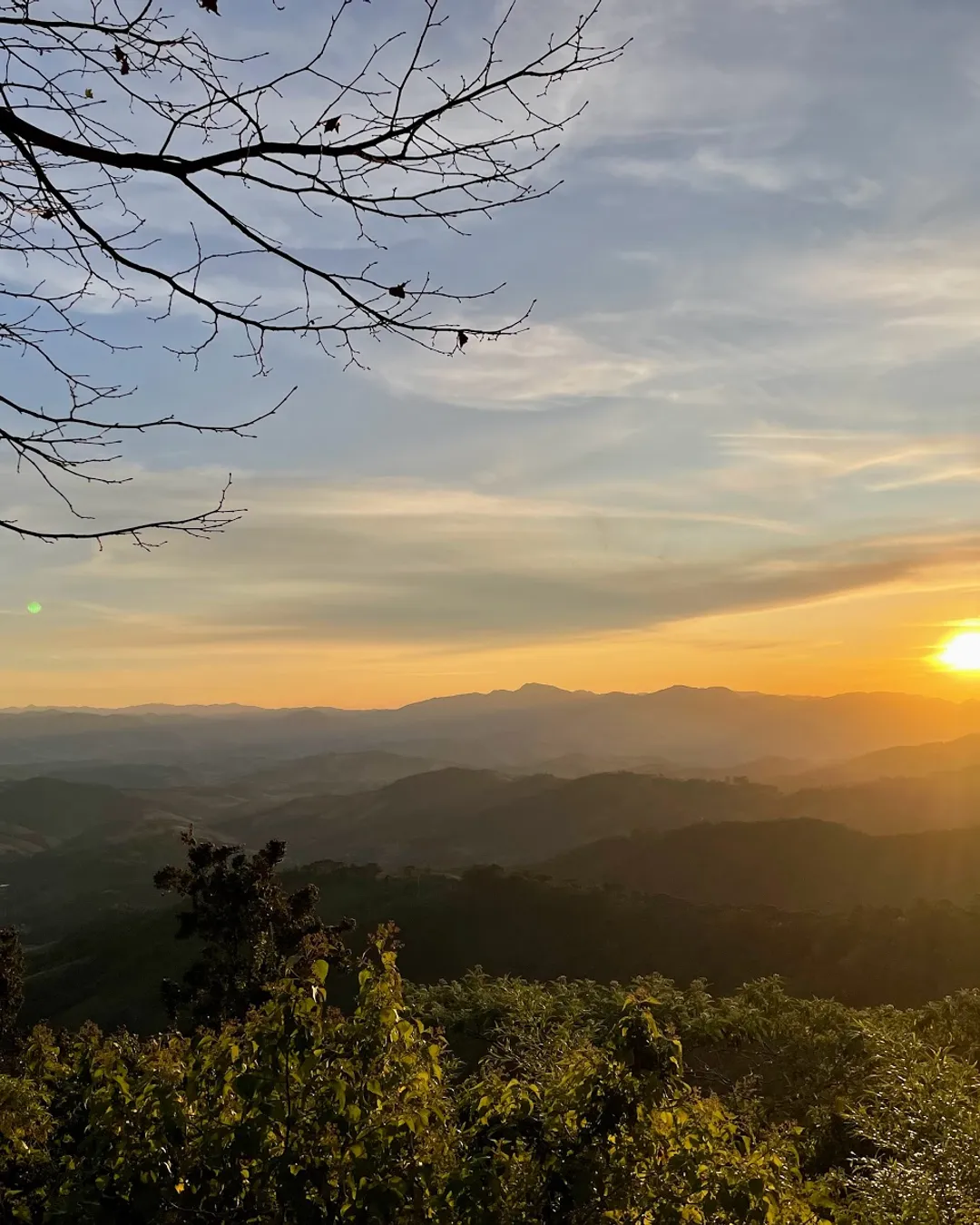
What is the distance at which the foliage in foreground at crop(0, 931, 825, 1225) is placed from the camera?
3551 millimetres

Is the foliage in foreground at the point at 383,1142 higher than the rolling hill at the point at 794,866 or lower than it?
higher

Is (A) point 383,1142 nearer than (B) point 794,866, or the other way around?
(A) point 383,1142

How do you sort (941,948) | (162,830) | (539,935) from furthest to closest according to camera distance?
(162,830) < (539,935) < (941,948)

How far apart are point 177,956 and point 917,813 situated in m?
93.8

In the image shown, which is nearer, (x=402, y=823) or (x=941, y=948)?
(x=941, y=948)

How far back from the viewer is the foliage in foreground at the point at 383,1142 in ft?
11.6

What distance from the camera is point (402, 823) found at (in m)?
145

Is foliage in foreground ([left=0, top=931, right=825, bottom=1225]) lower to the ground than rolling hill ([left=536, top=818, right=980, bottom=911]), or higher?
higher

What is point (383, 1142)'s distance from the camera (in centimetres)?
358

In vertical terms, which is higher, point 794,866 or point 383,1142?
point 383,1142

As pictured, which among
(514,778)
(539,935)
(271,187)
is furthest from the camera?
(514,778)

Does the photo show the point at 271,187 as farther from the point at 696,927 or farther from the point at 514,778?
the point at 514,778

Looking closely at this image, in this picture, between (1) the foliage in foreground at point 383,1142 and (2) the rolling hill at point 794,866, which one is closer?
(1) the foliage in foreground at point 383,1142

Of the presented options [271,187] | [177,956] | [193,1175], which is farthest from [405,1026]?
[177,956]
